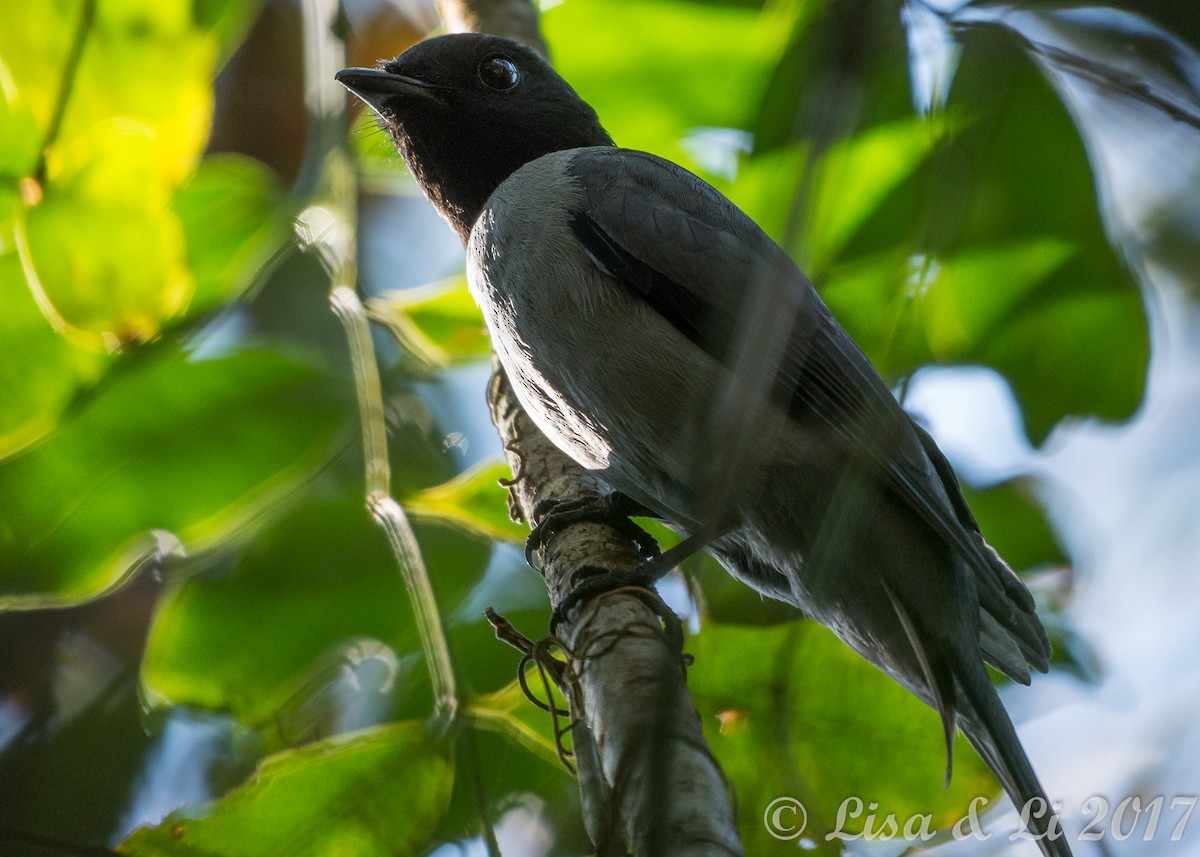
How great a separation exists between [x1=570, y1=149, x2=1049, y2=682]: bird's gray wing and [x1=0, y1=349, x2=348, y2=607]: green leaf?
3.71ft

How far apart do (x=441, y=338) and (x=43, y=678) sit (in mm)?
3099

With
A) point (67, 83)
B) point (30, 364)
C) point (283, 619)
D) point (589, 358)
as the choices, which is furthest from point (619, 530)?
point (67, 83)

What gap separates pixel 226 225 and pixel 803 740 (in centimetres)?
268

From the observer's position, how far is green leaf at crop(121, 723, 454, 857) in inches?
111

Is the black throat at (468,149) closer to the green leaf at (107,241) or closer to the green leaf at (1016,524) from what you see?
the green leaf at (107,241)

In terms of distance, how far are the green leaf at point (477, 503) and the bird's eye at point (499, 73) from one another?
145 cm

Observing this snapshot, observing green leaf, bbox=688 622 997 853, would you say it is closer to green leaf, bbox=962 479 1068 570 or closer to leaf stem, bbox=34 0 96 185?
green leaf, bbox=962 479 1068 570

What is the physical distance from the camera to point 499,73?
13.2ft

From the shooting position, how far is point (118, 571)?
11.3ft

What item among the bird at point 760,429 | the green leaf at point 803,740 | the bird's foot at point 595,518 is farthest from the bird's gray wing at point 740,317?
the bird's foot at point 595,518

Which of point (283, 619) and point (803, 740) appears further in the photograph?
point (283, 619)

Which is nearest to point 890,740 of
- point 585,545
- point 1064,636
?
point 1064,636

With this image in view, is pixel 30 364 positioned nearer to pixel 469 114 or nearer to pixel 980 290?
pixel 469 114

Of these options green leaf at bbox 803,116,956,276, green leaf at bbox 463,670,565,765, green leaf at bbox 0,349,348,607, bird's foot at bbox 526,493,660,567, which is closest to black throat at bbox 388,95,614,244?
green leaf at bbox 0,349,348,607
